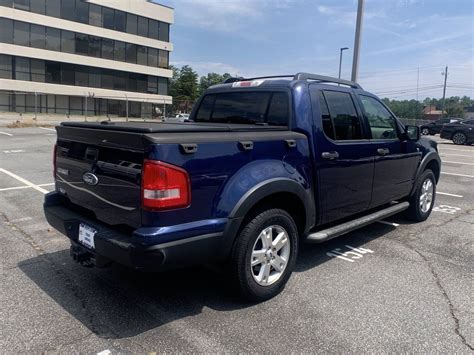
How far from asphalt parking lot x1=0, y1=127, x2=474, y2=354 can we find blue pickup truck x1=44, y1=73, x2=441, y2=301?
350mm

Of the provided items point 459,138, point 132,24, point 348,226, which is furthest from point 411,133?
point 132,24

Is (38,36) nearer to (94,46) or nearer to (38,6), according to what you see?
(38,6)

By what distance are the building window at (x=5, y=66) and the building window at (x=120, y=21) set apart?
11.1 metres

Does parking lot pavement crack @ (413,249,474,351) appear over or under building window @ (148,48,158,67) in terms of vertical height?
under

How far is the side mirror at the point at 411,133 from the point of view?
5.53m

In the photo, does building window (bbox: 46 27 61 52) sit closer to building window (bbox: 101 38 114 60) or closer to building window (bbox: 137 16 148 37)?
building window (bbox: 101 38 114 60)

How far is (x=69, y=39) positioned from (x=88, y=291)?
41.5 m

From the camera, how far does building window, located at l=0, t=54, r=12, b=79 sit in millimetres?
36125

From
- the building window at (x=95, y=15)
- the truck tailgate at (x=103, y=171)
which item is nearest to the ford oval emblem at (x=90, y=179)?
the truck tailgate at (x=103, y=171)

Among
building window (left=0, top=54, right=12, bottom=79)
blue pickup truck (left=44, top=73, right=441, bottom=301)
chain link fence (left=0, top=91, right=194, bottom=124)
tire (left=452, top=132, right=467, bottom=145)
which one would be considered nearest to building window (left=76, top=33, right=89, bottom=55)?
chain link fence (left=0, top=91, right=194, bottom=124)

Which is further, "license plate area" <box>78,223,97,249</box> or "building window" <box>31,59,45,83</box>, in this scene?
"building window" <box>31,59,45,83</box>

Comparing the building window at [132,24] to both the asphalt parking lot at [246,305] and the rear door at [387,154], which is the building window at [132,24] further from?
the rear door at [387,154]

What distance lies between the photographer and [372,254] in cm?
488

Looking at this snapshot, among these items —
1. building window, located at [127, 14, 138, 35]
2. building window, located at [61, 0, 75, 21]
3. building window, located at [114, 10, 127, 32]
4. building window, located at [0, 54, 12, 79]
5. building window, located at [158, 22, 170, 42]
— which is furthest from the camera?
building window, located at [158, 22, 170, 42]
